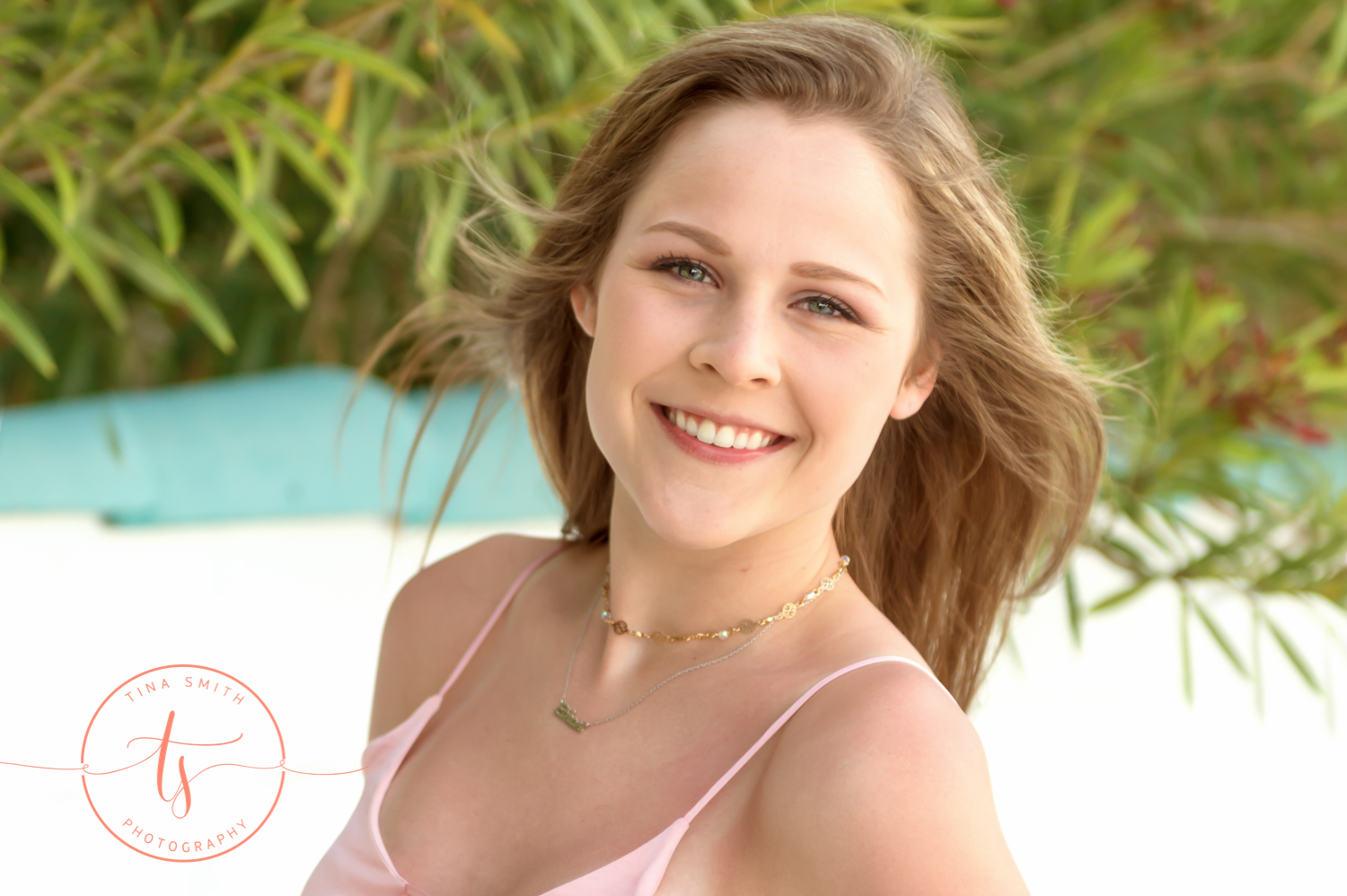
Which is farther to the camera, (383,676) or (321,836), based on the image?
(321,836)

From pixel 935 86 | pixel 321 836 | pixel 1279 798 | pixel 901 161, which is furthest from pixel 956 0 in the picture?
pixel 321 836

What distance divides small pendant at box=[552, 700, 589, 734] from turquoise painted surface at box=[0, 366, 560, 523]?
108 cm

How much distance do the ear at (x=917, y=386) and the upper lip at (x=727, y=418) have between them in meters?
0.15

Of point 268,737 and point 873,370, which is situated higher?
point 873,370

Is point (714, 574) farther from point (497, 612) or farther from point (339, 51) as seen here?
point (339, 51)

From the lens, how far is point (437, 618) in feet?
3.97

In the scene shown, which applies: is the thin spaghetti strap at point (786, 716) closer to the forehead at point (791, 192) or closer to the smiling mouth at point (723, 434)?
the smiling mouth at point (723, 434)

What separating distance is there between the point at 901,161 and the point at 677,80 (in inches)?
7.8

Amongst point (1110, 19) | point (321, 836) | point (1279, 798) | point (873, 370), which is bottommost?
point (321, 836)

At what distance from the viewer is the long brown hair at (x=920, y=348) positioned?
0.93 m

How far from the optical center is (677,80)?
3.14 ft

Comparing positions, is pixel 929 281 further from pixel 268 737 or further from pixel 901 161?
pixel 268 737

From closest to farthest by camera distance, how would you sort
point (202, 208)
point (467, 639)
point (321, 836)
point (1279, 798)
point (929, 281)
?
point (929, 281), point (467, 639), point (321, 836), point (1279, 798), point (202, 208)

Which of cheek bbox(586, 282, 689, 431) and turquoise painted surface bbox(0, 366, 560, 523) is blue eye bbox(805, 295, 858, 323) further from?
turquoise painted surface bbox(0, 366, 560, 523)
